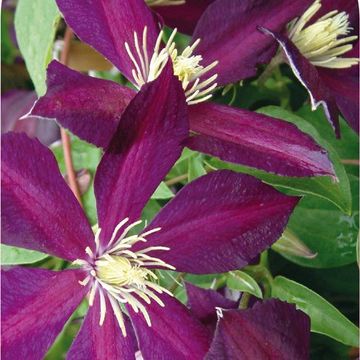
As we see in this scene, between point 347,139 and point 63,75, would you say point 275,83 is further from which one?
point 63,75

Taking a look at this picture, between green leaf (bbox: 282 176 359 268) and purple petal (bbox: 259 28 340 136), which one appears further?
green leaf (bbox: 282 176 359 268)

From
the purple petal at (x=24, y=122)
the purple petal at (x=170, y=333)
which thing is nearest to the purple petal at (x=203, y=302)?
the purple petal at (x=170, y=333)

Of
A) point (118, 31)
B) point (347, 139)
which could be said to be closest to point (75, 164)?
point (118, 31)

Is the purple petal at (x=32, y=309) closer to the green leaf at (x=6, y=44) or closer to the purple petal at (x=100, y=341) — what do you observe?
the purple petal at (x=100, y=341)

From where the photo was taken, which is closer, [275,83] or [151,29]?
[151,29]

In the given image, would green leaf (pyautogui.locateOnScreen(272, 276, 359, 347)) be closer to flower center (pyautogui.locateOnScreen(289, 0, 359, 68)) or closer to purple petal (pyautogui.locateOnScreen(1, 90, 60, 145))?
flower center (pyautogui.locateOnScreen(289, 0, 359, 68))

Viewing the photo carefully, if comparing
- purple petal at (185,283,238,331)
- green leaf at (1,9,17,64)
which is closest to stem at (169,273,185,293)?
purple petal at (185,283,238,331)

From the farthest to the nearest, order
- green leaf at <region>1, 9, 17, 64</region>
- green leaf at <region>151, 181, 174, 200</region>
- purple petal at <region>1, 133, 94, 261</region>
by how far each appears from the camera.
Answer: green leaf at <region>1, 9, 17, 64</region> < green leaf at <region>151, 181, 174, 200</region> < purple petal at <region>1, 133, 94, 261</region>

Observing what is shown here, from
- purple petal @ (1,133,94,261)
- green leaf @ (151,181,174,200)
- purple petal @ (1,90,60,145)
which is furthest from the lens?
purple petal @ (1,90,60,145)
